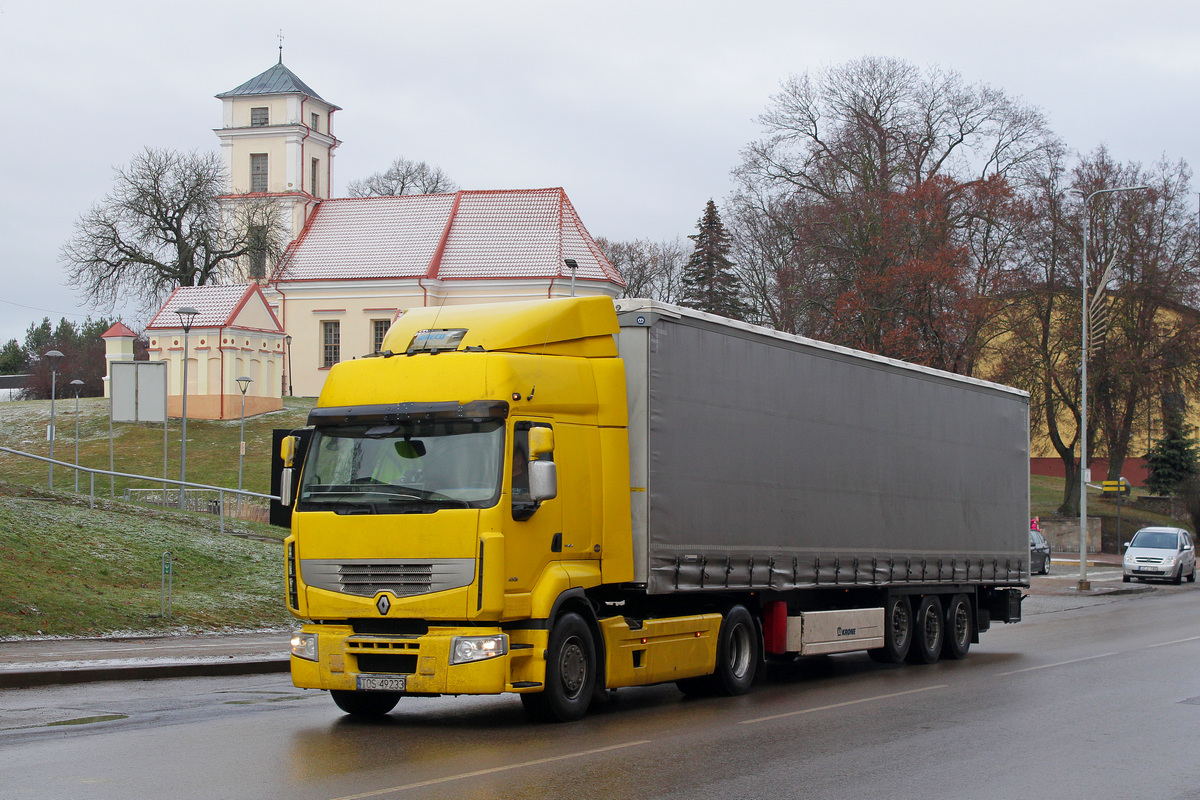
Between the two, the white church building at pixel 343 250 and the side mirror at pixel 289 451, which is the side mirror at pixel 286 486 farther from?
the white church building at pixel 343 250

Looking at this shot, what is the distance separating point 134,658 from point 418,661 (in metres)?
6.38

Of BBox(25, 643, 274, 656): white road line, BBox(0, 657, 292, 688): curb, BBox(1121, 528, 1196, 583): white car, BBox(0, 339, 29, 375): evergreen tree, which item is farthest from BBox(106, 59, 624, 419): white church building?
BBox(0, 339, 29, 375): evergreen tree

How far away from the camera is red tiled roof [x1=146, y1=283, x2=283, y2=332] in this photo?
58344 mm

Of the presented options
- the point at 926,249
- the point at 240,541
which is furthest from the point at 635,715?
the point at 926,249

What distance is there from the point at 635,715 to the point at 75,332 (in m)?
124

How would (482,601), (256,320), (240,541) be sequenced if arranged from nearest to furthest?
(482,601) < (240,541) < (256,320)

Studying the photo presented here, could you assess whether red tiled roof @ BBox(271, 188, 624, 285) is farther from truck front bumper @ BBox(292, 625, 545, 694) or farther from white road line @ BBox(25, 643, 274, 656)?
truck front bumper @ BBox(292, 625, 545, 694)

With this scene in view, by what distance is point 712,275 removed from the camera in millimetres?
76562

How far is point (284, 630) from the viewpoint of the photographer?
19.8 m

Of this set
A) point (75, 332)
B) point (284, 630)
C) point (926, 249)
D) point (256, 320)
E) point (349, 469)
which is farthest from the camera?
point (75, 332)

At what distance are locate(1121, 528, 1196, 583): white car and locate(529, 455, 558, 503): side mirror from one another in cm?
3291

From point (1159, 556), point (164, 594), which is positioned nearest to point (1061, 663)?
point (164, 594)

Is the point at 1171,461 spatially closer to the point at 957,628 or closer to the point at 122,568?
the point at 957,628

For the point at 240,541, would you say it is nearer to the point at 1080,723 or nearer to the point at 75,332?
the point at 1080,723
